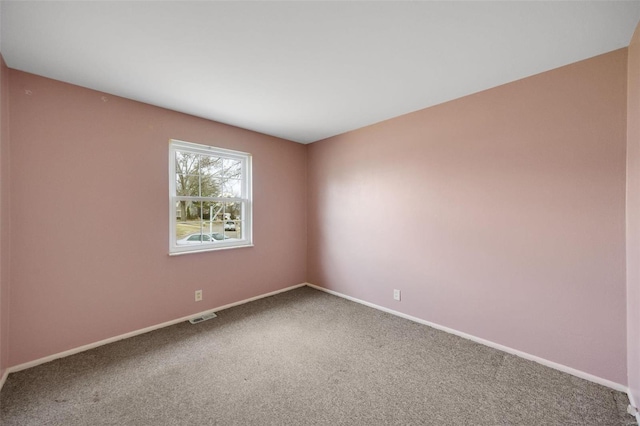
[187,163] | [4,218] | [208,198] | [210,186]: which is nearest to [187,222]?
[208,198]

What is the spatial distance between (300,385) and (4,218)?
248 cm

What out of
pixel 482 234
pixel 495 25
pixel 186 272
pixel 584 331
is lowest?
pixel 584 331

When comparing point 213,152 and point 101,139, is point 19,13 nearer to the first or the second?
point 101,139

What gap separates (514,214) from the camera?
2158mm

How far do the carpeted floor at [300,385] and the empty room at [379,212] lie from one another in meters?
0.02

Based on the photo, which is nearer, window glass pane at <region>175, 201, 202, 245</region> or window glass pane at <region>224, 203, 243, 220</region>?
window glass pane at <region>175, 201, 202, 245</region>

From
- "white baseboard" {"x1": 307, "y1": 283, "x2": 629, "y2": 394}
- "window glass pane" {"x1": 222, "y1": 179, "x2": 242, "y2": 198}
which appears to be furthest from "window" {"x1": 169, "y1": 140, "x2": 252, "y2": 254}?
"white baseboard" {"x1": 307, "y1": 283, "x2": 629, "y2": 394}

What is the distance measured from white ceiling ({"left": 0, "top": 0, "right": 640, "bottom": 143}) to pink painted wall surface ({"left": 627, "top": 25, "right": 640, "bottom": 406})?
0.26 meters

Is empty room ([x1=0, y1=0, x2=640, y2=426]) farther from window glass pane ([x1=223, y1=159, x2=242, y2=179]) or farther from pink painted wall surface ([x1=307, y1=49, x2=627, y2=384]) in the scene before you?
window glass pane ([x1=223, y1=159, x2=242, y2=179])

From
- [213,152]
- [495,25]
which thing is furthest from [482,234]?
[213,152]

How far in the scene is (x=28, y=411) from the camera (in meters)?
1.54

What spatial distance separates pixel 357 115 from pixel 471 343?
8.67 feet

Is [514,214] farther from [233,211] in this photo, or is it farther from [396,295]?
[233,211]

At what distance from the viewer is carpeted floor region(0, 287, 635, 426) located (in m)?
1.52
